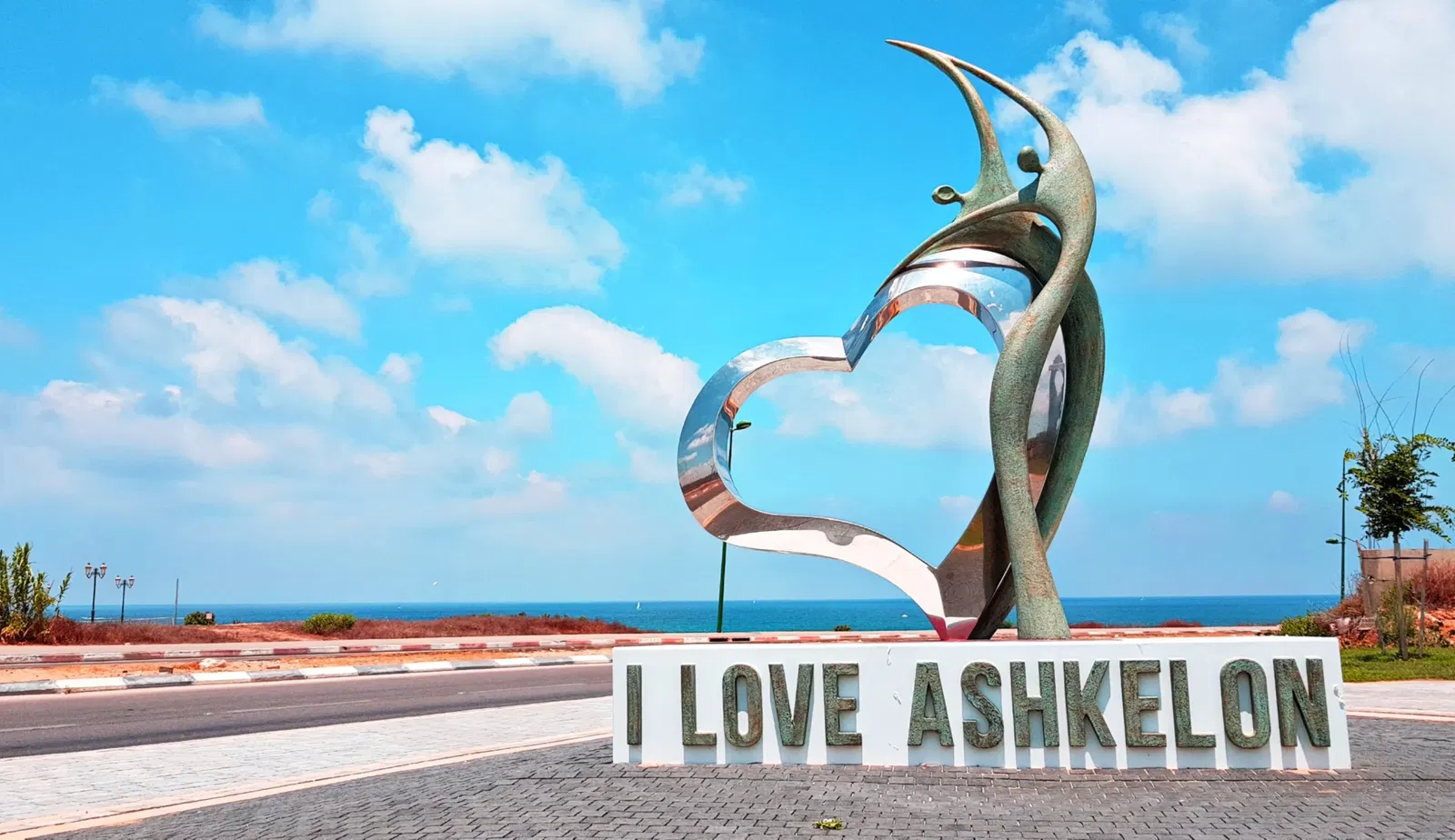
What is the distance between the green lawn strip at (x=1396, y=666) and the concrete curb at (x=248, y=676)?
58.3 ft

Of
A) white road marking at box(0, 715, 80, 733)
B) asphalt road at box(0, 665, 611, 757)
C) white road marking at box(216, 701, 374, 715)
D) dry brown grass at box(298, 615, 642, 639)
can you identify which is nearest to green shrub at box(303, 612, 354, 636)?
dry brown grass at box(298, 615, 642, 639)

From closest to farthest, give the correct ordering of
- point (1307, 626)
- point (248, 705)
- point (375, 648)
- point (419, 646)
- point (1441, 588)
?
point (248, 705) → point (1441, 588) → point (1307, 626) → point (375, 648) → point (419, 646)

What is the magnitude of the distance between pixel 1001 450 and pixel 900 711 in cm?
273

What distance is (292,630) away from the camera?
1758 inches

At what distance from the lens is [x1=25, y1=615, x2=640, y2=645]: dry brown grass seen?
36.3 m

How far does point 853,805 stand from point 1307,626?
25.2 meters

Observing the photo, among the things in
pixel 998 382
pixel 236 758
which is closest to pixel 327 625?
pixel 236 758

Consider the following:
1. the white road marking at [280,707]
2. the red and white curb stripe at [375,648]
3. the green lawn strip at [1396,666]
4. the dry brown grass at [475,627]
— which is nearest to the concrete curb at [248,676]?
the red and white curb stripe at [375,648]

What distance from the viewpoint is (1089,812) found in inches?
295

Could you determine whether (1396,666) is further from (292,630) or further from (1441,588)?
(292,630)

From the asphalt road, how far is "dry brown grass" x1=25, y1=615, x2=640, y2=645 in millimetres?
16860

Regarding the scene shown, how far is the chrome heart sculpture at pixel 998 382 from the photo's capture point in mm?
10594

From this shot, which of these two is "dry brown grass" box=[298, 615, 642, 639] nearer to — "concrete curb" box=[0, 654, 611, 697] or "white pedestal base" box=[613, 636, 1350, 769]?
"concrete curb" box=[0, 654, 611, 697]

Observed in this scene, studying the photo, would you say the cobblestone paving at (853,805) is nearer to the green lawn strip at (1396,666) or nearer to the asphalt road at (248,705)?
the asphalt road at (248,705)
